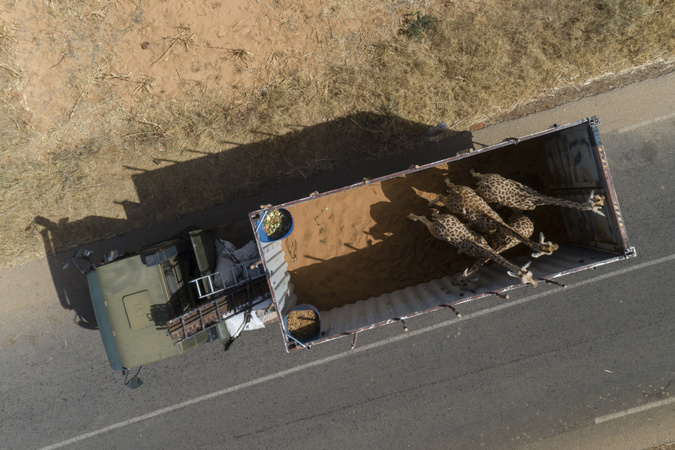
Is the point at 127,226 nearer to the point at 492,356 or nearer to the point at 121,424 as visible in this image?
the point at 121,424

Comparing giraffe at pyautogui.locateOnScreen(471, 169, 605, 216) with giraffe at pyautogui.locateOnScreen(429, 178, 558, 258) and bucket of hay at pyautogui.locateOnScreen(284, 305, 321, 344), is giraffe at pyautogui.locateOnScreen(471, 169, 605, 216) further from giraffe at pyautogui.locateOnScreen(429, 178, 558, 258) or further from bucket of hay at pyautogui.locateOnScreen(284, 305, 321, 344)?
bucket of hay at pyautogui.locateOnScreen(284, 305, 321, 344)

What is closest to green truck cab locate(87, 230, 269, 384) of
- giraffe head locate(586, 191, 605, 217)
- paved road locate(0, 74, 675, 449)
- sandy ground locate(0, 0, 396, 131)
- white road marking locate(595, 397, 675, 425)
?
paved road locate(0, 74, 675, 449)

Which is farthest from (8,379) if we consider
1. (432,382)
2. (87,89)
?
(432,382)

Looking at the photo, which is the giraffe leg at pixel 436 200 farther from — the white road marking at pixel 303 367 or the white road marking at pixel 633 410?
the white road marking at pixel 633 410

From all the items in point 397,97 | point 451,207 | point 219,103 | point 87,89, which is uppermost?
point 87,89

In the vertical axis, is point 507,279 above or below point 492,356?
above

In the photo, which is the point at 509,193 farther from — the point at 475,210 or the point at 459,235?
the point at 459,235

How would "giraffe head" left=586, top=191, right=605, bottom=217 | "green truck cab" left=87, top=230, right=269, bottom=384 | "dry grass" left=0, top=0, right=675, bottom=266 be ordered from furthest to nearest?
"dry grass" left=0, top=0, right=675, bottom=266
"green truck cab" left=87, top=230, right=269, bottom=384
"giraffe head" left=586, top=191, right=605, bottom=217
